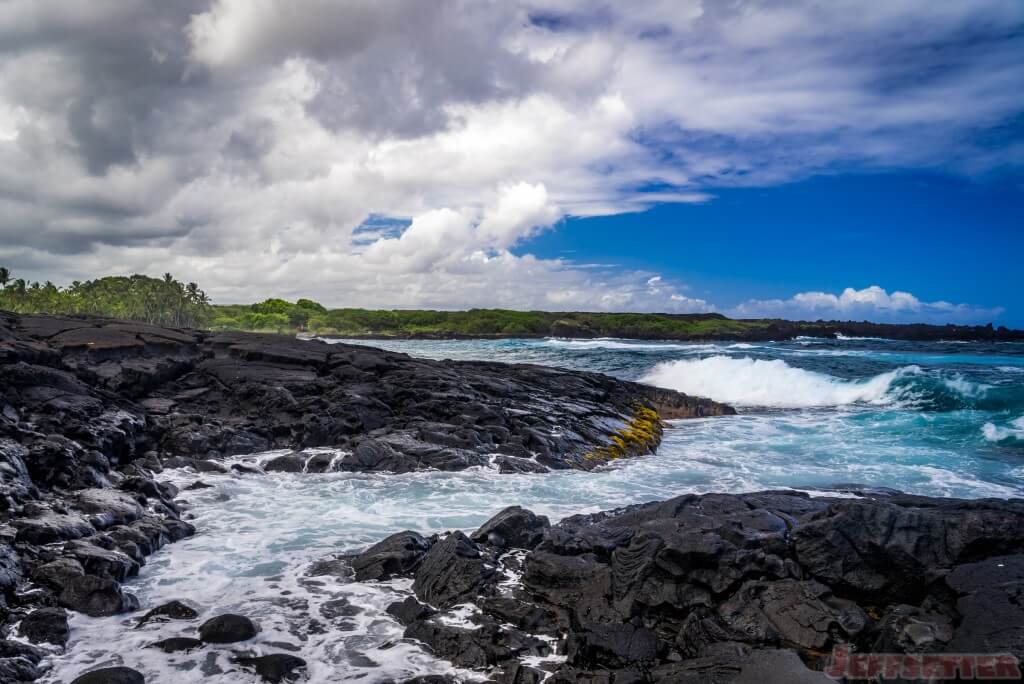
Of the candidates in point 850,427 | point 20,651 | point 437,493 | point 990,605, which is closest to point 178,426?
point 437,493

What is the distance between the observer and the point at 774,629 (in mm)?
6438

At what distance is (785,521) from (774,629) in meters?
2.18

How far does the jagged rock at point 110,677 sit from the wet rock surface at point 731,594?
2792mm

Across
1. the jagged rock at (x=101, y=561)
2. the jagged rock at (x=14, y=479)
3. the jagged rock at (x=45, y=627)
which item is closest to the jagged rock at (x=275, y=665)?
the jagged rock at (x=45, y=627)

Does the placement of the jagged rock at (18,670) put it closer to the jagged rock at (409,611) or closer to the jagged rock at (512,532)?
the jagged rock at (409,611)

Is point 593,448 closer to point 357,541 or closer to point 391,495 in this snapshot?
point 391,495

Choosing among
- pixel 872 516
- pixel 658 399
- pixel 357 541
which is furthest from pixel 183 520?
pixel 658 399

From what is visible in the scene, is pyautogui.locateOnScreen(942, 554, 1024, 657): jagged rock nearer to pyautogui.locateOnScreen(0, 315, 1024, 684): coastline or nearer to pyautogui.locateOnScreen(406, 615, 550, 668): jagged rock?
pyautogui.locateOnScreen(0, 315, 1024, 684): coastline

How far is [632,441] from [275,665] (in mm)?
14634

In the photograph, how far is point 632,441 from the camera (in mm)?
19500

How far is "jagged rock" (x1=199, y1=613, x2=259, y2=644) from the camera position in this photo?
6.82 metres

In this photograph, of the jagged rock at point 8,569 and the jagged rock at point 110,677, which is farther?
the jagged rock at point 8,569

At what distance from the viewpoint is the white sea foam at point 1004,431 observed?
68.2 feet

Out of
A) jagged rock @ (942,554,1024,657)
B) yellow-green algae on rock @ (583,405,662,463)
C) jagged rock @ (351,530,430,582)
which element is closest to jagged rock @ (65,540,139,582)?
jagged rock @ (351,530,430,582)
